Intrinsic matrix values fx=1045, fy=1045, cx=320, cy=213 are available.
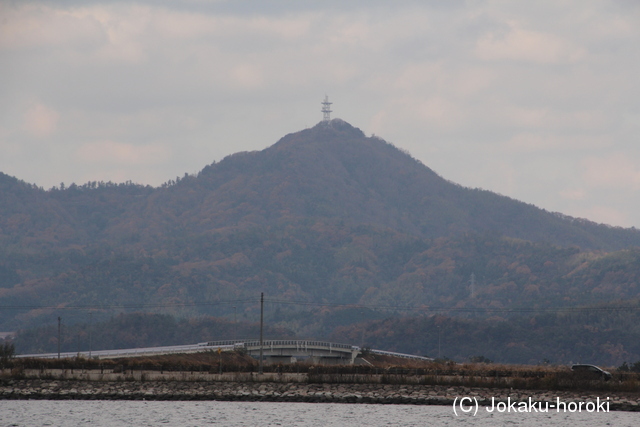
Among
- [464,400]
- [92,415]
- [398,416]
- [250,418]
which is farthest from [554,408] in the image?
[92,415]

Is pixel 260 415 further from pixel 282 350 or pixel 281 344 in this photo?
pixel 281 344

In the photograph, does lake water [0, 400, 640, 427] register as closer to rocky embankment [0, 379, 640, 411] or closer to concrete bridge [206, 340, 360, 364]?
rocky embankment [0, 379, 640, 411]

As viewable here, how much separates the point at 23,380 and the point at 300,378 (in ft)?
88.5

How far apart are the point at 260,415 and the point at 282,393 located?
13.4 m

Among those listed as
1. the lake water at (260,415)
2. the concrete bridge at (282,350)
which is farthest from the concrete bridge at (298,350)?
the lake water at (260,415)

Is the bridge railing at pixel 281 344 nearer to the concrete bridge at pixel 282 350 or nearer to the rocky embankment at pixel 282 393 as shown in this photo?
the concrete bridge at pixel 282 350

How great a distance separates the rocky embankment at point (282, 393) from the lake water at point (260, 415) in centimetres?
252

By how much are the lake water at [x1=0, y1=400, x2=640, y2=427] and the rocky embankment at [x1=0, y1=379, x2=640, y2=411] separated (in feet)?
8.27

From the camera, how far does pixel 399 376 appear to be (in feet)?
341

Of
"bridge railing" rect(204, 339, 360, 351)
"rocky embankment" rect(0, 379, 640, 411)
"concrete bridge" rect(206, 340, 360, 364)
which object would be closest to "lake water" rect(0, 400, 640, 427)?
"rocky embankment" rect(0, 379, 640, 411)

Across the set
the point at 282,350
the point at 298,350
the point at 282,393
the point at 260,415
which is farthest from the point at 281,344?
the point at 260,415

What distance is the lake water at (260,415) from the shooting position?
78.1 metres

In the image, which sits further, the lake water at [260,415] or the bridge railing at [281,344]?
the bridge railing at [281,344]

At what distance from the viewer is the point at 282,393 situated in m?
96.1
